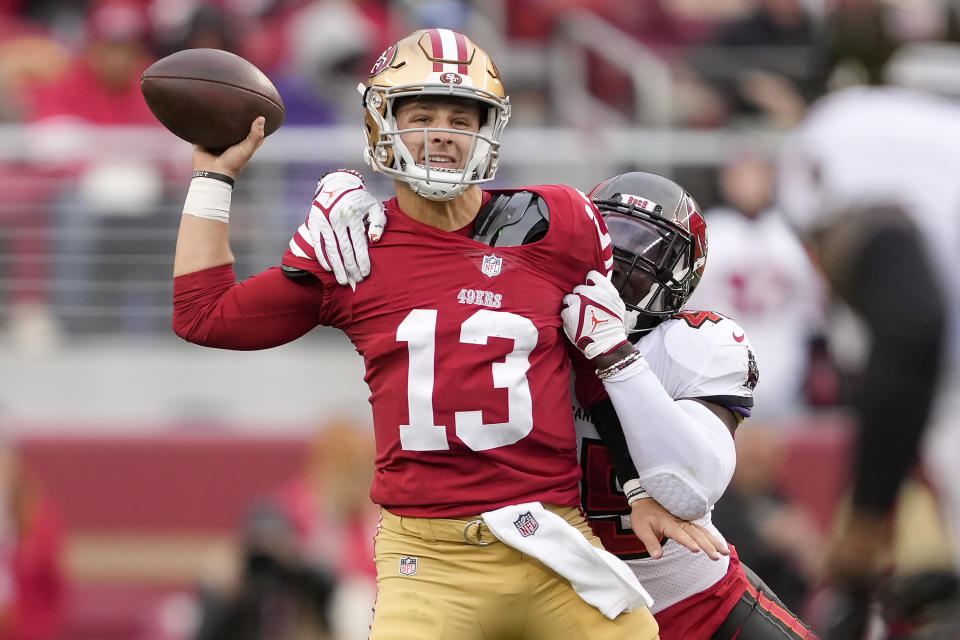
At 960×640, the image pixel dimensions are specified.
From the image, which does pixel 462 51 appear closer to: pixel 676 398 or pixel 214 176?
pixel 214 176

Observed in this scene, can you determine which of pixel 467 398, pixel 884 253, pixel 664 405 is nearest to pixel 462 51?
pixel 467 398

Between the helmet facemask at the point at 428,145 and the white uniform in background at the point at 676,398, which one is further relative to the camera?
the white uniform in background at the point at 676,398

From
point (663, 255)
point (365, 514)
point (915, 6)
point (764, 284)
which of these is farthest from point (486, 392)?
point (764, 284)

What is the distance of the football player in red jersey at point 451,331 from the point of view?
3.36 metres

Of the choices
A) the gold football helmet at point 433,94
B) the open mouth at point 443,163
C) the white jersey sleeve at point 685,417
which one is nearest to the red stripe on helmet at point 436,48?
the gold football helmet at point 433,94

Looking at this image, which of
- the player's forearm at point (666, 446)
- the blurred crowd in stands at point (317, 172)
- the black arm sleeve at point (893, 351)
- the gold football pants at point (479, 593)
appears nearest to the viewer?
the black arm sleeve at point (893, 351)

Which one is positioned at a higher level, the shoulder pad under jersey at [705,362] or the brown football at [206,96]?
the brown football at [206,96]

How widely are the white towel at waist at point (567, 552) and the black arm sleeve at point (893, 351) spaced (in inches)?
22.2

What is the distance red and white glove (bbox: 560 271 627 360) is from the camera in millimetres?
3422

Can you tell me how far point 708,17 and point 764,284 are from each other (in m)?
2.76

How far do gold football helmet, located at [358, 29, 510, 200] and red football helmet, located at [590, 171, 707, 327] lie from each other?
0.41 metres

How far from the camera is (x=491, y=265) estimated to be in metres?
3.44

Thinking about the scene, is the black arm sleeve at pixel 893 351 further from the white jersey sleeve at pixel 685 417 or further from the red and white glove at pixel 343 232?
the red and white glove at pixel 343 232

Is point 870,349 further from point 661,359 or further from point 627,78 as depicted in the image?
point 627,78
